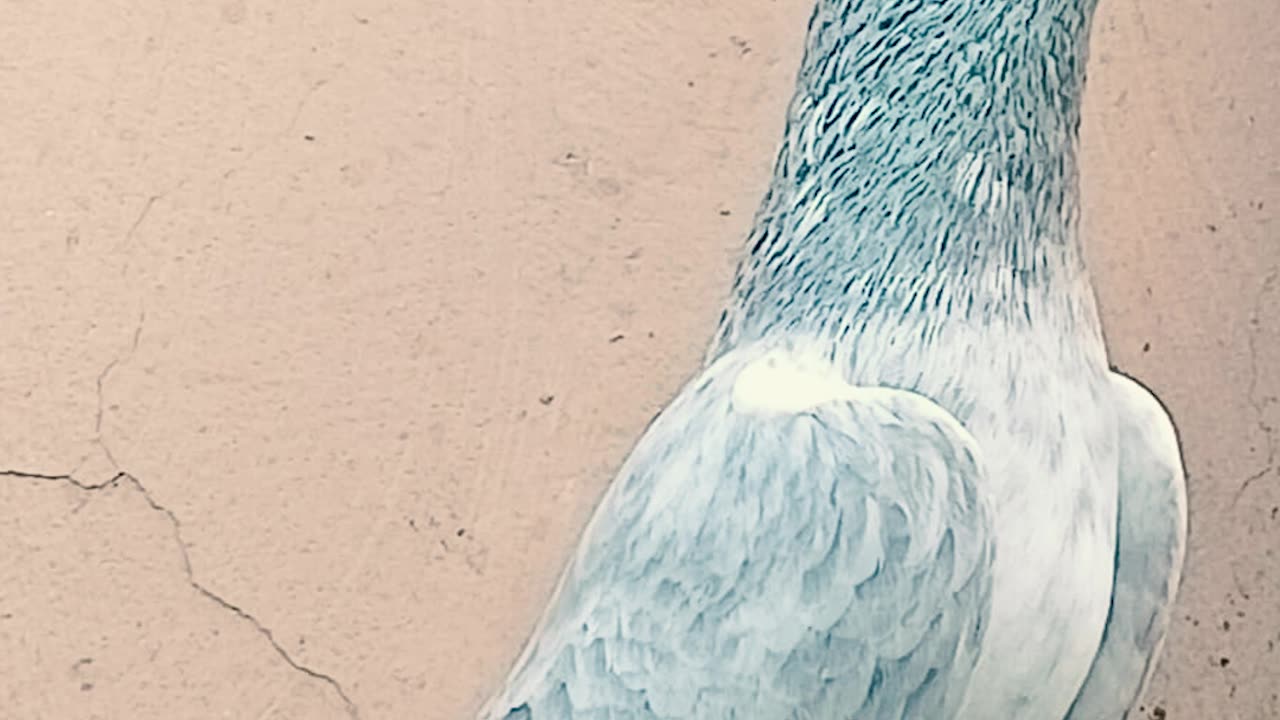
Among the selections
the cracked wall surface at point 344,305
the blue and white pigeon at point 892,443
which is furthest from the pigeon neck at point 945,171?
the cracked wall surface at point 344,305

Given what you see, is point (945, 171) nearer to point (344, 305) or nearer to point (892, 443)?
point (892, 443)

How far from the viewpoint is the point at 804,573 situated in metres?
0.50

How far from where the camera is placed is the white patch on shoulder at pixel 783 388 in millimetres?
525

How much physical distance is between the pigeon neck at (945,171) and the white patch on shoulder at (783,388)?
1 cm

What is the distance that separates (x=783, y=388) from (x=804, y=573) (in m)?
0.06

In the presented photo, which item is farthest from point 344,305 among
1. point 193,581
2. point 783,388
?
point 783,388

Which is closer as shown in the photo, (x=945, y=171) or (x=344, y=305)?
(x=945, y=171)

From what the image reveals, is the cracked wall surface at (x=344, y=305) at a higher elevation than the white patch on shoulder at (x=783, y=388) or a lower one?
lower

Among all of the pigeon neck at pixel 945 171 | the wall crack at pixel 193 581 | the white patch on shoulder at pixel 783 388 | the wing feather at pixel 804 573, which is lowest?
the wall crack at pixel 193 581

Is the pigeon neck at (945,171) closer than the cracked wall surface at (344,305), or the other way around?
the pigeon neck at (945,171)

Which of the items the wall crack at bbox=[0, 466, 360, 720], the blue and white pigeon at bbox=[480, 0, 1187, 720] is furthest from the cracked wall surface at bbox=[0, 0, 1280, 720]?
the blue and white pigeon at bbox=[480, 0, 1187, 720]

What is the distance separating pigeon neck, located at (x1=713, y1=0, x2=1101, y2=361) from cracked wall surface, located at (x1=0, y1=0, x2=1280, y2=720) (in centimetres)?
46

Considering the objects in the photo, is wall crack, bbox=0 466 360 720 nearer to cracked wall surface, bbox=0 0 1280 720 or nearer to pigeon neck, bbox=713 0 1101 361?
cracked wall surface, bbox=0 0 1280 720

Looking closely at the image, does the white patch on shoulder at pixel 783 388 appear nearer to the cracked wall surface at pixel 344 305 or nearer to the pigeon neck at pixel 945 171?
the pigeon neck at pixel 945 171
